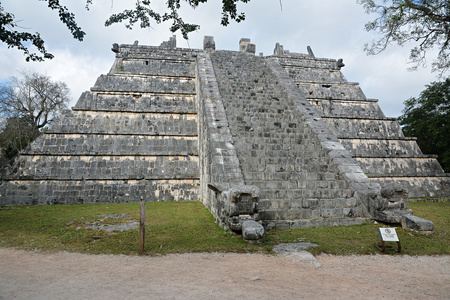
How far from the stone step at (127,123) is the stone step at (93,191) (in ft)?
7.67

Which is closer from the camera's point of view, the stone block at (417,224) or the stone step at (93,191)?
the stone block at (417,224)

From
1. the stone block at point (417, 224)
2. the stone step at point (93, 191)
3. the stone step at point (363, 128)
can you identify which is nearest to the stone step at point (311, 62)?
the stone step at point (363, 128)

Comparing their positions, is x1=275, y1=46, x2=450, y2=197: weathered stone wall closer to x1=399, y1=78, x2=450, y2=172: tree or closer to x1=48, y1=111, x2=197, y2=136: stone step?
x1=399, y1=78, x2=450, y2=172: tree

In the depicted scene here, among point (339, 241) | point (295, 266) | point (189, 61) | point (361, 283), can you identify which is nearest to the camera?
point (361, 283)

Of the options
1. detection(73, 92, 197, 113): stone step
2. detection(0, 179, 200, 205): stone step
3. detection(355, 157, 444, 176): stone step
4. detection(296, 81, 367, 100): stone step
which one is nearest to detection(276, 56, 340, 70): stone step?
detection(296, 81, 367, 100): stone step

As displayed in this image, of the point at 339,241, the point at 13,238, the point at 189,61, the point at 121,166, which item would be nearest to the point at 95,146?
the point at 121,166

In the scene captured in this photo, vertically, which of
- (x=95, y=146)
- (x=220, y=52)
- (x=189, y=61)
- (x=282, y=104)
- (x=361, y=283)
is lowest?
(x=361, y=283)

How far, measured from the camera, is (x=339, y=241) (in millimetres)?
5051

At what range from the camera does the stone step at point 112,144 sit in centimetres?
998

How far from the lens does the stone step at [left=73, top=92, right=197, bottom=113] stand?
1155 cm

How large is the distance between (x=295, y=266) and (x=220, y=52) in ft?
48.0

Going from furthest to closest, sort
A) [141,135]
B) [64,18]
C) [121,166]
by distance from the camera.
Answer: [141,135], [121,166], [64,18]

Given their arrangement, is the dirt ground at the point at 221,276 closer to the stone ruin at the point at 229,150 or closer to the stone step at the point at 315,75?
the stone ruin at the point at 229,150

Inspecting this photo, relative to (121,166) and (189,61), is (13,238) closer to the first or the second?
(121,166)
